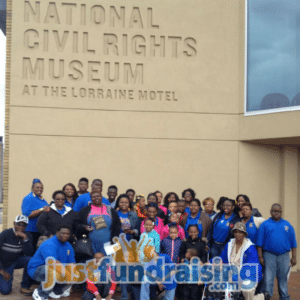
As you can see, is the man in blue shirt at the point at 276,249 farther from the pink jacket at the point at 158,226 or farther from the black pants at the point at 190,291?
the pink jacket at the point at 158,226

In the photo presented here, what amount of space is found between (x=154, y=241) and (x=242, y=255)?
1456 millimetres

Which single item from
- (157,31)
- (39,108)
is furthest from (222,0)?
(39,108)

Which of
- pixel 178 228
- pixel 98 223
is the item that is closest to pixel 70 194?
pixel 98 223

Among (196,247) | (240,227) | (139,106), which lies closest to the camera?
(240,227)

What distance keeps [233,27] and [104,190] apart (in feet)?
17.3

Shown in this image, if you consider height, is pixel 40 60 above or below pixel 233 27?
below

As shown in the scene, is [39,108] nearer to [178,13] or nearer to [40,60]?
[40,60]

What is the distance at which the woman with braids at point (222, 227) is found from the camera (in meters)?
7.53

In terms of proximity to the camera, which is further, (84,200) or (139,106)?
(139,106)

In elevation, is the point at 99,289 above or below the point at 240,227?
below

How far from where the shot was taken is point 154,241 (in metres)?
7.42

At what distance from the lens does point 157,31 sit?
36.9ft

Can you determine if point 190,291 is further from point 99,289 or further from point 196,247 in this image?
point 99,289

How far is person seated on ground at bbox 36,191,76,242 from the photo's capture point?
7.67 m
